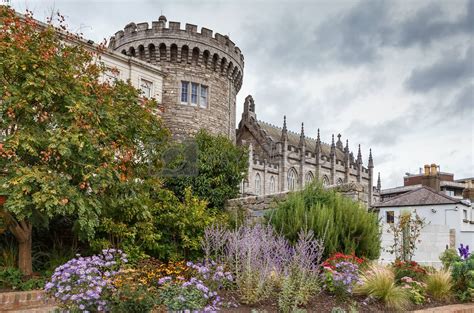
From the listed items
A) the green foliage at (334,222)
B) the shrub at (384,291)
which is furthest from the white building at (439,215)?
the shrub at (384,291)

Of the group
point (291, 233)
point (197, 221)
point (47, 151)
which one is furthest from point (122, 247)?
point (291, 233)

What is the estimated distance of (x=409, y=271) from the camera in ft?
31.9

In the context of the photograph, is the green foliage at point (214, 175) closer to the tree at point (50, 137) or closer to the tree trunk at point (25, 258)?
the tree at point (50, 137)

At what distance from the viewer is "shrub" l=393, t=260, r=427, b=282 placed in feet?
31.7

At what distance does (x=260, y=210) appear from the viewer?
14492mm

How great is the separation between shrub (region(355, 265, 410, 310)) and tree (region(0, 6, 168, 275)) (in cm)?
545

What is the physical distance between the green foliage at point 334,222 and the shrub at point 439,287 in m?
2.06

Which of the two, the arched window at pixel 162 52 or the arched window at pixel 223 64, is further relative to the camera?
the arched window at pixel 223 64

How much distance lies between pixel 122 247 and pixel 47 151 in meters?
3.21

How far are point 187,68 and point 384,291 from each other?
2335 cm

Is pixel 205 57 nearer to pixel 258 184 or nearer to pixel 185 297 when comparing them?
pixel 258 184

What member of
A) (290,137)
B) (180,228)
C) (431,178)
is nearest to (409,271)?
(180,228)

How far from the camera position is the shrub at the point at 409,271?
31.7 ft

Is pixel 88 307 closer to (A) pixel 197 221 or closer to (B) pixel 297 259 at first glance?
(B) pixel 297 259
